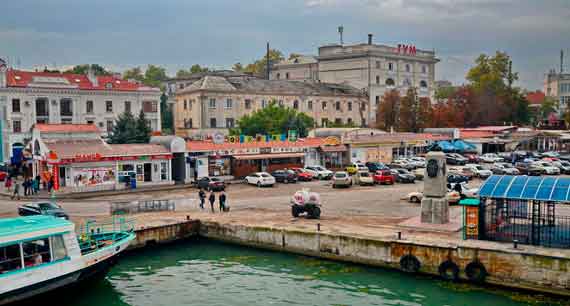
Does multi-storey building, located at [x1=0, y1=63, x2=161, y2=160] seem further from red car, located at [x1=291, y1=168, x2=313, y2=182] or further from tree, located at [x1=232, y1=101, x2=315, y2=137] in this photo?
red car, located at [x1=291, y1=168, x2=313, y2=182]

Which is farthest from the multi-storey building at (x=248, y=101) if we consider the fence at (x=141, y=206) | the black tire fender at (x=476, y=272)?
the black tire fender at (x=476, y=272)

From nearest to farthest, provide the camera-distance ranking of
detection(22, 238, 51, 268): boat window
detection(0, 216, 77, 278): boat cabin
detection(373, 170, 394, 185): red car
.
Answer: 1. detection(0, 216, 77, 278): boat cabin
2. detection(22, 238, 51, 268): boat window
3. detection(373, 170, 394, 185): red car

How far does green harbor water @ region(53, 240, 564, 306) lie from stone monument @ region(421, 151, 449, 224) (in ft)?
16.6

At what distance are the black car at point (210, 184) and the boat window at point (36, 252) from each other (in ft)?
78.2

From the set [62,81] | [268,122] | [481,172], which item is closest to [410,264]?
[481,172]

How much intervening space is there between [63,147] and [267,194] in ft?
56.9

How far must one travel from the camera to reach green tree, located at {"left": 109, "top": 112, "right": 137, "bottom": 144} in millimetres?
66375

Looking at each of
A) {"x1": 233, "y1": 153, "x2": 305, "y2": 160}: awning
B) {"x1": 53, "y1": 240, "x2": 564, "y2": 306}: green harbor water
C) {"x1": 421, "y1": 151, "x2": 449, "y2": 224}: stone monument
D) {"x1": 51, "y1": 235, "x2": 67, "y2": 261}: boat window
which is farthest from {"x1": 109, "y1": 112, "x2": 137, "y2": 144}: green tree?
{"x1": 421, "y1": 151, "x2": 449, "y2": 224}: stone monument

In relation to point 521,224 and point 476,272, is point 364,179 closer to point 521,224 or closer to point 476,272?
point 521,224

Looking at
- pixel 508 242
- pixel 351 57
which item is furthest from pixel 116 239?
pixel 351 57

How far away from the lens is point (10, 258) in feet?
73.7

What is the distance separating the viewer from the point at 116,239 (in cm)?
2739

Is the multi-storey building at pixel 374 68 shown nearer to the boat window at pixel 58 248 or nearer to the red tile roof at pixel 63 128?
the red tile roof at pixel 63 128

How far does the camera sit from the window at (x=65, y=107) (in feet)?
237
